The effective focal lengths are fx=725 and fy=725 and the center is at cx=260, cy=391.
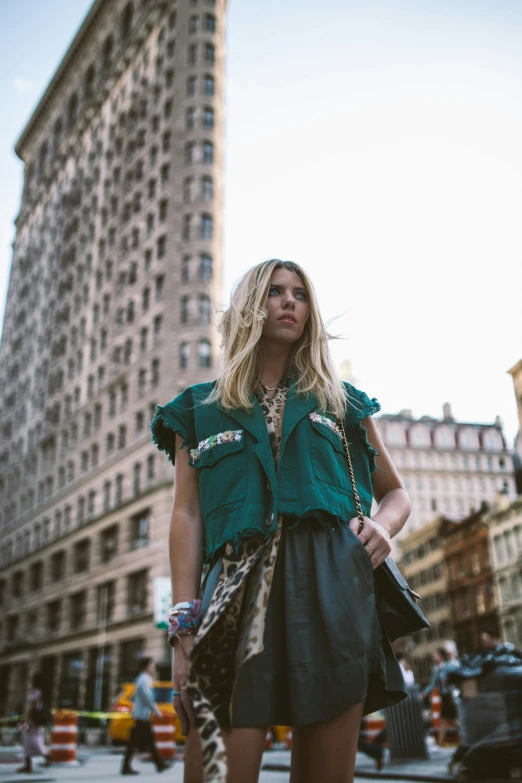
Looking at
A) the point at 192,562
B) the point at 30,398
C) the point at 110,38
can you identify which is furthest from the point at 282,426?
the point at 110,38

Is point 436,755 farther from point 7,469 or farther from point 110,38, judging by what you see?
point 110,38

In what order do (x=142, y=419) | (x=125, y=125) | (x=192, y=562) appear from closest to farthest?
(x=192, y=562) → (x=142, y=419) → (x=125, y=125)

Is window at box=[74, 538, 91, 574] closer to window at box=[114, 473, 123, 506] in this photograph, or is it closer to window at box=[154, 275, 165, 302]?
window at box=[114, 473, 123, 506]

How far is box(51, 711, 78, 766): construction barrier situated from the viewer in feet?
45.8

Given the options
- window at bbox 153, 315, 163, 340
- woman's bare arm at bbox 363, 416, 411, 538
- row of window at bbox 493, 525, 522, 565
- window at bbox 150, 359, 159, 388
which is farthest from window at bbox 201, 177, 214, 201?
woman's bare arm at bbox 363, 416, 411, 538

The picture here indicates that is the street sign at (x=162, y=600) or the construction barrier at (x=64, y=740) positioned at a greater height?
the street sign at (x=162, y=600)

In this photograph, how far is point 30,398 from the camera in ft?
202

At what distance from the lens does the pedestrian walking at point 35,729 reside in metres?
12.6

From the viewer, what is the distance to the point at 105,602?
4206cm

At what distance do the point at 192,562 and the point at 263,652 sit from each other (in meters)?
0.40

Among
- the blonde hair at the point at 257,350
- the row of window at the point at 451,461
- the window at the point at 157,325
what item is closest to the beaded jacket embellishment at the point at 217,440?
the blonde hair at the point at 257,350

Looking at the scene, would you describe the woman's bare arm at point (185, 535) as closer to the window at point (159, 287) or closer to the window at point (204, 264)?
the window at point (204, 264)

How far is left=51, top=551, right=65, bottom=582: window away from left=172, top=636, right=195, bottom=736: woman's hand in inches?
1940

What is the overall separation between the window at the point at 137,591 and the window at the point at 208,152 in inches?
990
